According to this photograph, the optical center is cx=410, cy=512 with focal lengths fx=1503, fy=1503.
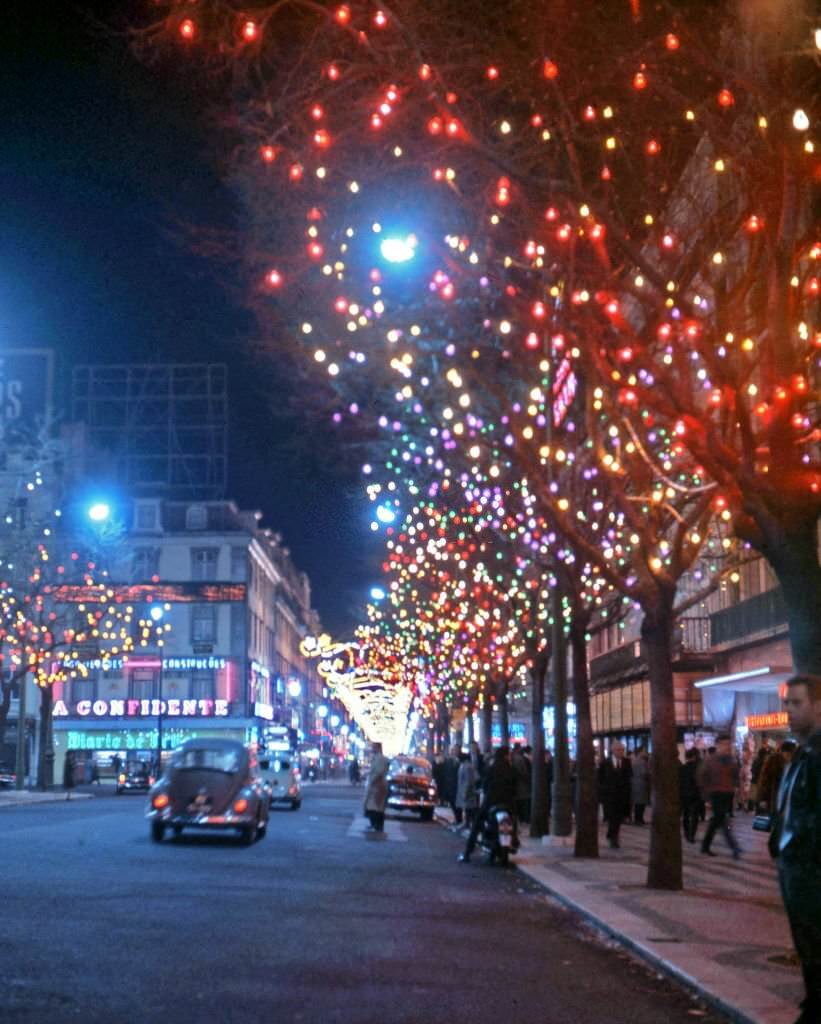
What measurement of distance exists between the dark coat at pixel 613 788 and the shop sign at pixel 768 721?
766 centimetres

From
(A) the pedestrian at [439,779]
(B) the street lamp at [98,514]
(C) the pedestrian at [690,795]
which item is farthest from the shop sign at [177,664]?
(C) the pedestrian at [690,795]

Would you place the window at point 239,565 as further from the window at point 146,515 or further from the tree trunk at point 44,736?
the tree trunk at point 44,736

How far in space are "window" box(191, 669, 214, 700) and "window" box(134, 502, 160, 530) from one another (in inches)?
374

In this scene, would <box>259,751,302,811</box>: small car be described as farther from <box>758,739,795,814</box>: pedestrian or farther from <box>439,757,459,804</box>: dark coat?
<box>758,739,795,814</box>: pedestrian

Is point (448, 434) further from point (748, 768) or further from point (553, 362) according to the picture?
point (748, 768)

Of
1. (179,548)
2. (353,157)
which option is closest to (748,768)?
(353,157)

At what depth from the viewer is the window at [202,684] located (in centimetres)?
8872

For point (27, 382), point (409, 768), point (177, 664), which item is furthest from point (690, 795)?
point (177, 664)

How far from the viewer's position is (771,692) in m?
39.8

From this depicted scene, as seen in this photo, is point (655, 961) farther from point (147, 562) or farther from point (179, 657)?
point (147, 562)

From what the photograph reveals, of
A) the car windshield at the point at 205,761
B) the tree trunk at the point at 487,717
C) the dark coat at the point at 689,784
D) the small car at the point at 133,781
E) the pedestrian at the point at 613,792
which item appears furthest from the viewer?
the small car at the point at 133,781

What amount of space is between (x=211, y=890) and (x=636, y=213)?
937 cm

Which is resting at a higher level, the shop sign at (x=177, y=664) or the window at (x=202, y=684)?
the shop sign at (x=177, y=664)

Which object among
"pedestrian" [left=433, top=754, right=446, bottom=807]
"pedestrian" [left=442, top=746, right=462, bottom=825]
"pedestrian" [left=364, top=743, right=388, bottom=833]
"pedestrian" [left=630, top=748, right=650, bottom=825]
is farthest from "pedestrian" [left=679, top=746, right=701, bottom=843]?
"pedestrian" [left=433, top=754, right=446, bottom=807]
